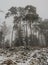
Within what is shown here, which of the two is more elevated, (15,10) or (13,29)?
(15,10)

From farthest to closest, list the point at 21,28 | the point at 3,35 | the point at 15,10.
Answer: the point at 3,35
the point at 21,28
the point at 15,10

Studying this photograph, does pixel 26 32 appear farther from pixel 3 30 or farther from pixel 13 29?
pixel 3 30

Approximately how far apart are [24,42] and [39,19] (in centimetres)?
536

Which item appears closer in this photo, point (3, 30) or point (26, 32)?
point (26, 32)

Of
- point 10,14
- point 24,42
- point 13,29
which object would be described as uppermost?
point 10,14

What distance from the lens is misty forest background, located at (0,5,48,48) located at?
27.6 metres

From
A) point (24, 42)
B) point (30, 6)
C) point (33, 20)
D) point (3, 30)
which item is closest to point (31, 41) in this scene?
point (24, 42)

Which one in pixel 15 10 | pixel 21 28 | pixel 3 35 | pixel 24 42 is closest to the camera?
pixel 24 42

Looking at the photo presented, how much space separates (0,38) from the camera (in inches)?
1260

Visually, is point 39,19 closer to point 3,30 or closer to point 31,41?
point 31,41

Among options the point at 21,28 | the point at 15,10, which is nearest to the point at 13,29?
the point at 21,28

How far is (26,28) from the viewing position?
97.3 feet

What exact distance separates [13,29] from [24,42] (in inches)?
196

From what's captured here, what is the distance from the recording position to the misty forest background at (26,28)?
27.6 m
